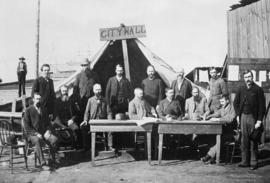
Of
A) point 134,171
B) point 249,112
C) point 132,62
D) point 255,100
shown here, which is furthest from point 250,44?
point 134,171

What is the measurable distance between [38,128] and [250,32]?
5700 mm

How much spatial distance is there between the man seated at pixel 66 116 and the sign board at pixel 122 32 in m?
1.95

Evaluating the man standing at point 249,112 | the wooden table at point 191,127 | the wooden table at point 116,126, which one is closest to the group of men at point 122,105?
the man standing at point 249,112

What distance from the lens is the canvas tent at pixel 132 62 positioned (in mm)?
10930

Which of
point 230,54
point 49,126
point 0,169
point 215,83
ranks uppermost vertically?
point 230,54

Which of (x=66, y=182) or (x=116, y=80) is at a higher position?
(x=116, y=80)

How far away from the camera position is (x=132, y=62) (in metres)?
11.9

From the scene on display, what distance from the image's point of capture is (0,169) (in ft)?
24.8

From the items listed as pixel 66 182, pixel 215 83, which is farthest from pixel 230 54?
pixel 66 182

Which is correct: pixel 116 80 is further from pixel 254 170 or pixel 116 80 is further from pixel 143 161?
pixel 254 170

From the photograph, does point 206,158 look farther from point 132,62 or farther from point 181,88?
point 132,62

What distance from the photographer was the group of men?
7.62 metres

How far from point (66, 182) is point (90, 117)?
2.64 metres

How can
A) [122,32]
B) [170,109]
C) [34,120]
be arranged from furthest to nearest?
[122,32], [170,109], [34,120]
